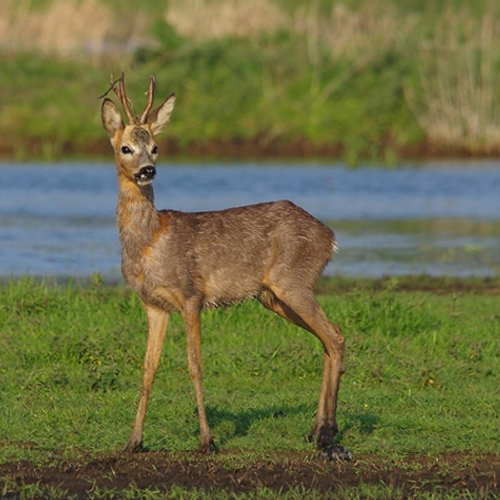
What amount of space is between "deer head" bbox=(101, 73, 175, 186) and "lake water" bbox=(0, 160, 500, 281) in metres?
6.47

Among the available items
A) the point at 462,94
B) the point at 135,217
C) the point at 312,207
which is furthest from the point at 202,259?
the point at 462,94

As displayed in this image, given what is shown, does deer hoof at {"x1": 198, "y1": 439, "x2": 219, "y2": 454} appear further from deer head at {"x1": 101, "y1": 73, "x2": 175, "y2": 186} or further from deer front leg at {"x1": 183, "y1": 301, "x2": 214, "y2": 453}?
deer head at {"x1": 101, "y1": 73, "x2": 175, "y2": 186}

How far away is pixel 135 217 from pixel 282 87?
22.5 m

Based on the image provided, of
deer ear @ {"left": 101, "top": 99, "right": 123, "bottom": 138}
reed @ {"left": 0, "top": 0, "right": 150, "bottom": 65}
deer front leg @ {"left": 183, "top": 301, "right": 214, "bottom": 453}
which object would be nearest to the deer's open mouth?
deer ear @ {"left": 101, "top": 99, "right": 123, "bottom": 138}

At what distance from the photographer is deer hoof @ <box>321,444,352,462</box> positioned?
779 centimetres

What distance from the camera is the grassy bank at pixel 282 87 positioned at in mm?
27984

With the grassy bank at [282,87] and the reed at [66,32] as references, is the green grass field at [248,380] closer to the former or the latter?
the grassy bank at [282,87]

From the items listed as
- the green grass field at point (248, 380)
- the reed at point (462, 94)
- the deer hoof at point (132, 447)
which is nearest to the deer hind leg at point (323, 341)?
the green grass field at point (248, 380)

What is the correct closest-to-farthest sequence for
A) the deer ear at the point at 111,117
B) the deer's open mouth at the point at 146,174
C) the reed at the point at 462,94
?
the deer's open mouth at the point at 146,174 < the deer ear at the point at 111,117 < the reed at the point at 462,94

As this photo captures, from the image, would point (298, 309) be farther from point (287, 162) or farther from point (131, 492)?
point (287, 162)

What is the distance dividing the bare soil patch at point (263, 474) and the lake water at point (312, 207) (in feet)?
23.0

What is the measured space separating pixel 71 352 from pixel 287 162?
18003mm

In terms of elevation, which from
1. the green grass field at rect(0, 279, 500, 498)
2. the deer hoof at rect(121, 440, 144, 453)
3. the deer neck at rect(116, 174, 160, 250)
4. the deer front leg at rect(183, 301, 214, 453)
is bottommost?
the green grass field at rect(0, 279, 500, 498)

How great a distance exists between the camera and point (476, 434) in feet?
27.3
